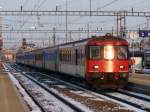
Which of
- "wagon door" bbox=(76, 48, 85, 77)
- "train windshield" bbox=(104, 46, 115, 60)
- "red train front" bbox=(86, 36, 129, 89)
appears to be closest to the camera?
"red train front" bbox=(86, 36, 129, 89)

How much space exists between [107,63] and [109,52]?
2.25 ft

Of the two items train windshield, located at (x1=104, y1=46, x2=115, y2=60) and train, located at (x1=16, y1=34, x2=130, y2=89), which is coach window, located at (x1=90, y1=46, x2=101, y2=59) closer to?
train, located at (x1=16, y1=34, x2=130, y2=89)

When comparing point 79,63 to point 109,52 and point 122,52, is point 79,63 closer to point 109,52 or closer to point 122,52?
point 109,52

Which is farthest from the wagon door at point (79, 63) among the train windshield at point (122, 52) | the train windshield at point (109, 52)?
the train windshield at point (122, 52)

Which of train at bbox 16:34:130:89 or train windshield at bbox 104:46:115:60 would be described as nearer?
train at bbox 16:34:130:89

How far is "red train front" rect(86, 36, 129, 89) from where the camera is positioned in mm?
27312

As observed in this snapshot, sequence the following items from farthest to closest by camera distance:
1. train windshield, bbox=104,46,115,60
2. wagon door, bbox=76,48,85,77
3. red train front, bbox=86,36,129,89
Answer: wagon door, bbox=76,48,85,77
train windshield, bbox=104,46,115,60
red train front, bbox=86,36,129,89

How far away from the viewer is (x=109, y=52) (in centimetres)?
2784

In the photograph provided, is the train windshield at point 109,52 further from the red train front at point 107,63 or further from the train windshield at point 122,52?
the train windshield at point 122,52

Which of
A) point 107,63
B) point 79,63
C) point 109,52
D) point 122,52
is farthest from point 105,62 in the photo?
point 79,63

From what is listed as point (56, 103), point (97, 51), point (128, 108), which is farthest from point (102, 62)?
point (128, 108)

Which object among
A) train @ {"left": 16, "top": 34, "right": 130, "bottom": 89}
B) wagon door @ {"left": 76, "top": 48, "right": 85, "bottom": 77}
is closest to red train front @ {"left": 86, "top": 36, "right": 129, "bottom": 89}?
train @ {"left": 16, "top": 34, "right": 130, "bottom": 89}

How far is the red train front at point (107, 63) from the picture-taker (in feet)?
89.6

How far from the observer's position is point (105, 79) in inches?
1071
